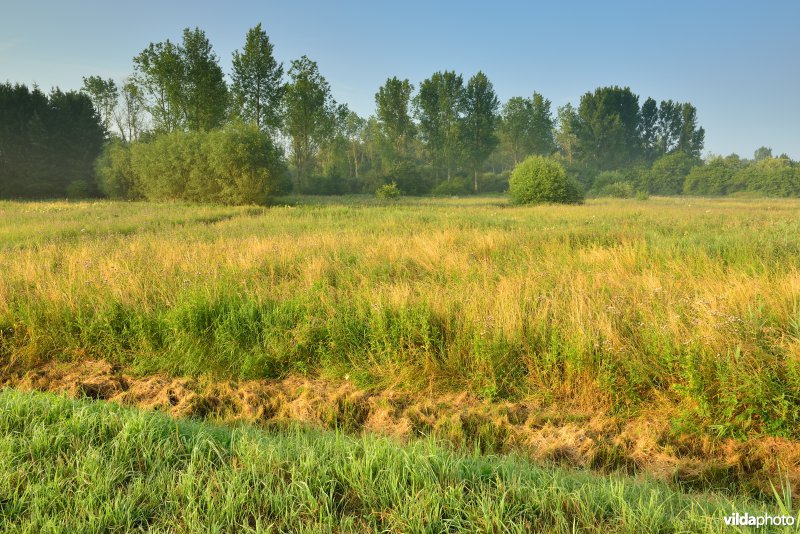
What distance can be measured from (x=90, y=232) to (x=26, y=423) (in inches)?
475

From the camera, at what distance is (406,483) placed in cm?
229

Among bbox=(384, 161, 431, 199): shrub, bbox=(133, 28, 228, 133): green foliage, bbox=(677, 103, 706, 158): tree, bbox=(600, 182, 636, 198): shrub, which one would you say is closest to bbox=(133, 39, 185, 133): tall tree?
bbox=(133, 28, 228, 133): green foliage

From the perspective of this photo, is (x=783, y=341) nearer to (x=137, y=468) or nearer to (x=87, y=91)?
(x=137, y=468)

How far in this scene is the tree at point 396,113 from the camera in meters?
55.6

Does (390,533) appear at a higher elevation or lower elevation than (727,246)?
lower

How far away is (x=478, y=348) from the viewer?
4254 mm

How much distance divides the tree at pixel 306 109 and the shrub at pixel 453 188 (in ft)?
52.5

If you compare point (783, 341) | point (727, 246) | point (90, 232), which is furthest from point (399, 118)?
point (783, 341)

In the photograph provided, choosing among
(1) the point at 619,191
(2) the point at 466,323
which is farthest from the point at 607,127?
(2) the point at 466,323

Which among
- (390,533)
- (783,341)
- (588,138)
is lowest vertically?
(390,533)

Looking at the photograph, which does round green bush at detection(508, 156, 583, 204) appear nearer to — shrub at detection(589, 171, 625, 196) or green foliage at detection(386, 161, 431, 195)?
green foliage at detection(386, 161, 431, 195)

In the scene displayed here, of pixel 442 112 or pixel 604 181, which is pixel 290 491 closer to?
pixel 442 112

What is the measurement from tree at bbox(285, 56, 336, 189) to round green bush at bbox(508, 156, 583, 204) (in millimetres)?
21809

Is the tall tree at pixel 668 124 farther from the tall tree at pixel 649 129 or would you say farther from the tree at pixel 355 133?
the tree at pixel 355 133
